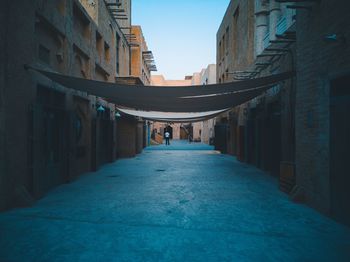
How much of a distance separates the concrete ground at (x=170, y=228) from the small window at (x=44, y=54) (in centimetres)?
346

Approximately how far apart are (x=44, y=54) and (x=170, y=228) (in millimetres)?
5755

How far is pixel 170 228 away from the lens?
174 inches

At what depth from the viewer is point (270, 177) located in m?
9.43

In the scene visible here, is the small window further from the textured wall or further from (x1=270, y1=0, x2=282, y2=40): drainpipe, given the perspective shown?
(x1=270, y1=0, x2=282, y2=40): drainpipe

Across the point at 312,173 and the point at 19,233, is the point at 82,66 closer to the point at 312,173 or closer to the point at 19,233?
the point at 19,233

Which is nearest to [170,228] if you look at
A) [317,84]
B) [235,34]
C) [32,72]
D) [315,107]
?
[315,107]

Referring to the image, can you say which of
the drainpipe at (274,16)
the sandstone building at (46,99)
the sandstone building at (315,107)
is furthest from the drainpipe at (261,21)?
the sandstone building at (46,99)

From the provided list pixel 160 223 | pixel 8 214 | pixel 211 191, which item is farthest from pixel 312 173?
pixel 8 214

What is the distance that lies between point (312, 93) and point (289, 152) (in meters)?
2.98

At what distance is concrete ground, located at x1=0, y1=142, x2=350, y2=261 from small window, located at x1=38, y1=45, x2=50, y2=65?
346 cm

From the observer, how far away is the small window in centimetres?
719

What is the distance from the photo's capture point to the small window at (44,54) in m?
7.19

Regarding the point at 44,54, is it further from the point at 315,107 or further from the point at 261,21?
the point at 261,21

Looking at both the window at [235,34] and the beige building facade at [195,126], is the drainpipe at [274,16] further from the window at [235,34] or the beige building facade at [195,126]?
the beige building facade at [195,126]
